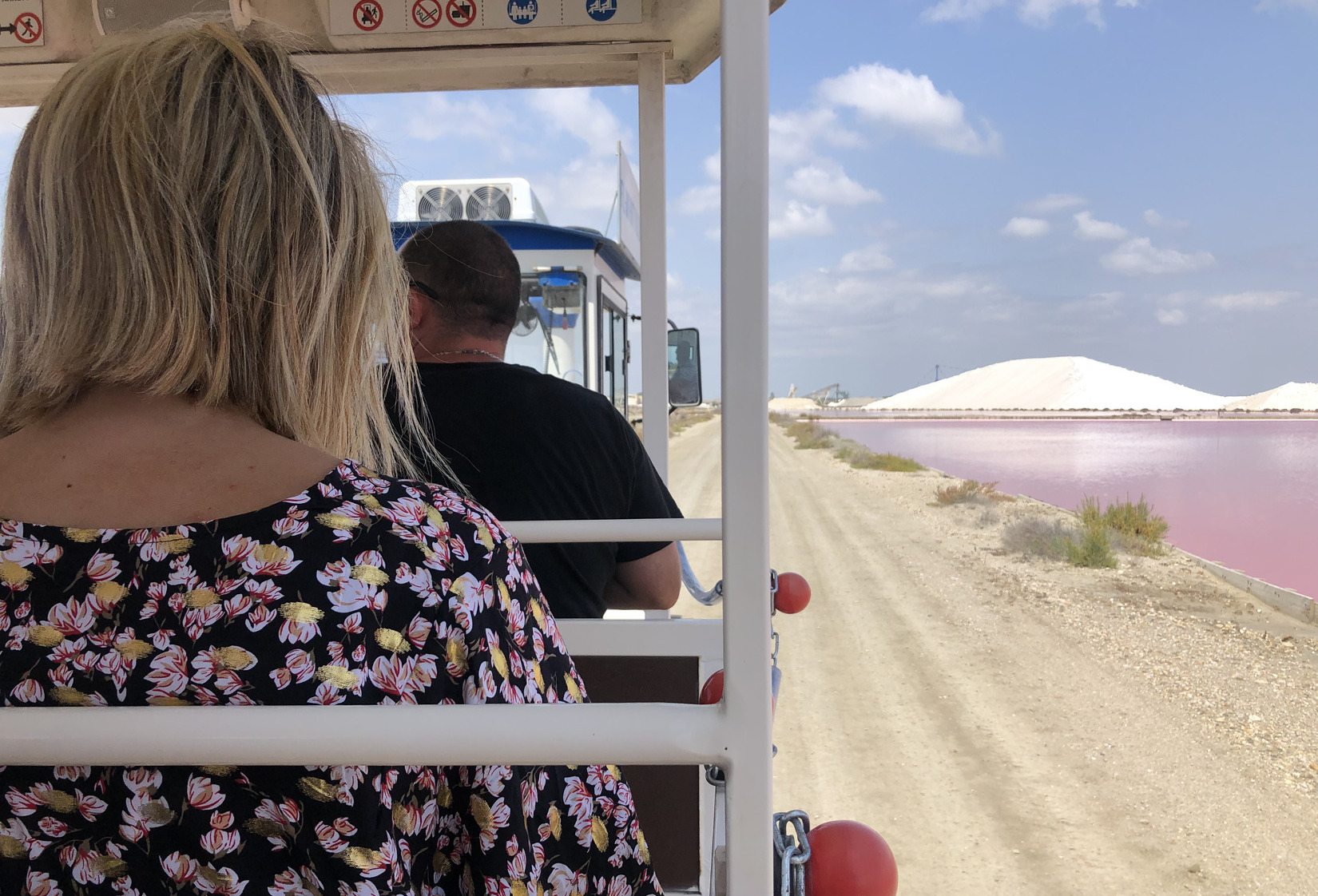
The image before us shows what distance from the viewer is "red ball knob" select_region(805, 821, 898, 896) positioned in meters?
0.80

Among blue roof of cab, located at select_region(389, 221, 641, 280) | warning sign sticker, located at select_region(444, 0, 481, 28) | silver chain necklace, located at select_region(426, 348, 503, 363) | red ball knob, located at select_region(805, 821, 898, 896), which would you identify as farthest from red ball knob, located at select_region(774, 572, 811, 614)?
blue roof of cab, located at select_region(389, 221, 641, 280)

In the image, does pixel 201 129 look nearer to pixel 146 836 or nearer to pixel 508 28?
pixel 146 836

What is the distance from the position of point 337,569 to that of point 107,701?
0.21 metres

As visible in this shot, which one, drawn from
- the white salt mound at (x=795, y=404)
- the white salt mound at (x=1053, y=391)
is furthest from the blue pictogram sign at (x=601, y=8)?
the white salt mound at (x=795, y=404)

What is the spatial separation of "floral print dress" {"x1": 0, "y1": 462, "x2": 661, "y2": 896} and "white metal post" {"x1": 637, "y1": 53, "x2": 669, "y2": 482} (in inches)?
88.4

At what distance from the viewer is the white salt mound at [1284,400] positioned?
4803cm

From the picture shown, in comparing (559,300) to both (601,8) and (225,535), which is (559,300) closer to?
(601,8)

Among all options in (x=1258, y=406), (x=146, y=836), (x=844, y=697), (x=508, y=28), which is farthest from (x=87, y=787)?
(x=1258, y=406)

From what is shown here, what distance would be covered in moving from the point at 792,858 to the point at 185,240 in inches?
29.3

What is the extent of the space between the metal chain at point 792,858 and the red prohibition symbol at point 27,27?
3.06 meters

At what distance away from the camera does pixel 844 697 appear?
7.10 m

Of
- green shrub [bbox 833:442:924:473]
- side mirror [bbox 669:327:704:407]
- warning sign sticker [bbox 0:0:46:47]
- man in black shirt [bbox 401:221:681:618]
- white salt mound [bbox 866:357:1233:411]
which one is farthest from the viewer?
white salt mound [bbox 866:357:1233:411]

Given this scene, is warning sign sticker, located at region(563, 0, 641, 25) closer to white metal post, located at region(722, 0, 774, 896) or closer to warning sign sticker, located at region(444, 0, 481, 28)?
warning sign sticker, located at region(444, 0, 481, 28)

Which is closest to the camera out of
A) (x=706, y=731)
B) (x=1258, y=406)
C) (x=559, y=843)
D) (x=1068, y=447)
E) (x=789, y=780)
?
(x=706, y=731)
